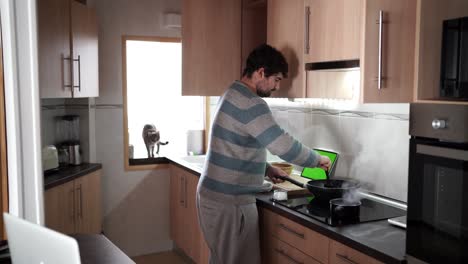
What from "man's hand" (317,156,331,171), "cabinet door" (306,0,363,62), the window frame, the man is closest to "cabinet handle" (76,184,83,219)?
the window frame

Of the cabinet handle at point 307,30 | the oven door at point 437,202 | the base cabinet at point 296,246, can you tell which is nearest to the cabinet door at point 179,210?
the base cabinet at point 296,246

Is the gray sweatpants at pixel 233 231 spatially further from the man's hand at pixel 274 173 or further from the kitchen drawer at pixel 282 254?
the man's hand at pixel 274 173

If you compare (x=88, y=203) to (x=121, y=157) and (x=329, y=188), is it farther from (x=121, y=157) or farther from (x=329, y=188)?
(x=329, y=188)

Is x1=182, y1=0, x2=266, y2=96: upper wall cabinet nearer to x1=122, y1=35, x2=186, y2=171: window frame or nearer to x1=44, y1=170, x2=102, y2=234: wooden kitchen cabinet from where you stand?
x1=122, y1=35, x2=186, y2=171: window frame

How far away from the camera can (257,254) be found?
2.58m

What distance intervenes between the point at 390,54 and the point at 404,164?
0.65m

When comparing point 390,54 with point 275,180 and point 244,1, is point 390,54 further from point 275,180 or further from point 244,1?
A: point 244,1

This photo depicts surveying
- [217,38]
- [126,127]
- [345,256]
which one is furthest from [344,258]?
[126,127]

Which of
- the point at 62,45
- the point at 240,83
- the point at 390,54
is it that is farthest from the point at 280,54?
the point at 62,45

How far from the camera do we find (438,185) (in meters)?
1.47

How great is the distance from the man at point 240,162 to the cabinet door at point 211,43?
1.99ft

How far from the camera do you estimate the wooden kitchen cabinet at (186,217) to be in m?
3.55

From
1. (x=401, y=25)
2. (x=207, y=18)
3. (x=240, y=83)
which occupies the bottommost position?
(x=240, y=83)

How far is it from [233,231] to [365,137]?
2.88 feet
